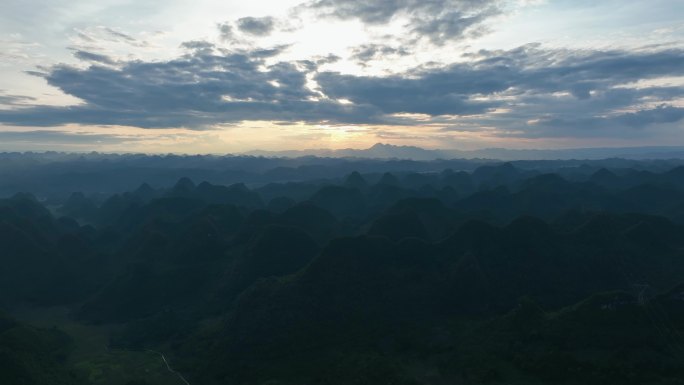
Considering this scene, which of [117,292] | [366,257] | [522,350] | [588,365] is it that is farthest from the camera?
[117,292]

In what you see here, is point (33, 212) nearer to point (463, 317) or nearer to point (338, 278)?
point (338, 278)

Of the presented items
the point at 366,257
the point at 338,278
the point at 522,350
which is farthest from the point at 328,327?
the point at 522,350

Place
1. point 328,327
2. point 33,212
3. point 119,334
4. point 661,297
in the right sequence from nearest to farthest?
point 661,297 → point 328,327 → point 119,334 → point 33,212

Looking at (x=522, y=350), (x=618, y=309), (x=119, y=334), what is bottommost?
(x=119, y=334)

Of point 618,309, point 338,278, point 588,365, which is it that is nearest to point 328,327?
point 338,278

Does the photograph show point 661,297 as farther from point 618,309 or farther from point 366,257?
point 366,257

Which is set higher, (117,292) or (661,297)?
(661,297)

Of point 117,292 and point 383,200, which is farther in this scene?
point 383,200
